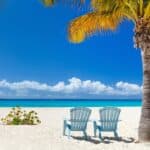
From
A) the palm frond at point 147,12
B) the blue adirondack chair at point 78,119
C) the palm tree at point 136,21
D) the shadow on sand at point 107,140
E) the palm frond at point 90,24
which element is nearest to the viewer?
the palm frond at point 147,12

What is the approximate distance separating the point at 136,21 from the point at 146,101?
183cm

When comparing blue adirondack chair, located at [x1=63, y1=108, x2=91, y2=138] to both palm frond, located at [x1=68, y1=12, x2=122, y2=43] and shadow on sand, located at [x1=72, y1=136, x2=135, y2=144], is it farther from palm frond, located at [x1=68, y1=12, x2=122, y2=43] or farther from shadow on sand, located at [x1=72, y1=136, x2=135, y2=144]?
palm frond, located at [x1=68, y1=12, x2=122, y2=43]

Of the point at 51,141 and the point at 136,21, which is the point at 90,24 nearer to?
the point at 136,21

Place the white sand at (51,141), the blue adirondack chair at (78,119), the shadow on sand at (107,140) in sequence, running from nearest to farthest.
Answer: the white sand at (51,141) < the shadow on sand at (107,140) < the blue adirondack chair at (78,119)

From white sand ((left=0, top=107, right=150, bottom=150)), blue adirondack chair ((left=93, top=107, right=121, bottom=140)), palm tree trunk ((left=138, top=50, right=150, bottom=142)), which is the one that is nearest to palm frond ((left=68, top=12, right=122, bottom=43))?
palm tree trunk ((left=138, top=50, right=150, bottom=142))

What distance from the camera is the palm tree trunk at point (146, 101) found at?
36.4 feet

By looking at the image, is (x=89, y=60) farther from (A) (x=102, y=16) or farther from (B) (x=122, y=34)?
(A) (x=102, y=16)

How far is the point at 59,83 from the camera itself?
69.1 metres

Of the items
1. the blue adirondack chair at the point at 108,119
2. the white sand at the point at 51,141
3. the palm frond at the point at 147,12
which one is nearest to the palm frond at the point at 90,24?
the palm frond at the point at 147,12

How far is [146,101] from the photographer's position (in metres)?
11.2

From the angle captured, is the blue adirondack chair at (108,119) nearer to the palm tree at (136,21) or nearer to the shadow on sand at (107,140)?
the shadow on sand at (107,140)

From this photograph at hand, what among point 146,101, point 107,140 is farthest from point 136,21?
point 107,140

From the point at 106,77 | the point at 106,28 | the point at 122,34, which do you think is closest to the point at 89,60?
the point at 106,77

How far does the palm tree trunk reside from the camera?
36.4ft
